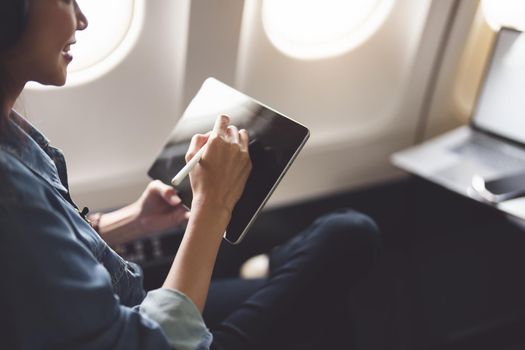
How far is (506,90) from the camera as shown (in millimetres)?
1283

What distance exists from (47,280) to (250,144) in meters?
0.42

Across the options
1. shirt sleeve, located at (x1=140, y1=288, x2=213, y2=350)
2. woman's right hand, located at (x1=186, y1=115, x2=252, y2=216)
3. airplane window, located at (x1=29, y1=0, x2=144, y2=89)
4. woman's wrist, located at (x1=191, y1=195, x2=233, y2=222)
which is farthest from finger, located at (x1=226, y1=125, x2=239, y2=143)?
airplane window, located at (x1=29, y1=0, x2=144, y2=89)

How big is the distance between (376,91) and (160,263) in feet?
2.64

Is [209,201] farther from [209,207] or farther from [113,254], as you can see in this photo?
[113,254]

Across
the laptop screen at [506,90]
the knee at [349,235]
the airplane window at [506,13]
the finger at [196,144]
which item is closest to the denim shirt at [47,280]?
the finger at [196,144]

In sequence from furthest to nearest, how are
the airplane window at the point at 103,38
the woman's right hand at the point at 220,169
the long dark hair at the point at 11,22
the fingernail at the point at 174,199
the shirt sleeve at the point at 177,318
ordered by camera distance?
1. the airplane window at the point at 103,38
2. the fingernail at the point at 174,199
3. the woman's right hand at the point at 220,169
4. the shirt sleeve at the point at 177,318
5. the long dark hair at the point at 11,22

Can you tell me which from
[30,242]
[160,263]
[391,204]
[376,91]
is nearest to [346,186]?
[391,204]

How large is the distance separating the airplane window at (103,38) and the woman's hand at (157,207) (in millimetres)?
346

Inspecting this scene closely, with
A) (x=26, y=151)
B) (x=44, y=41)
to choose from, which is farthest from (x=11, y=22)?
(x=26, y=151)

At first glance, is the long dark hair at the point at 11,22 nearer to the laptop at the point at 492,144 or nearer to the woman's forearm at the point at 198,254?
the woman's forearm at the point at 198,254

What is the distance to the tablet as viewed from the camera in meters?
0.83

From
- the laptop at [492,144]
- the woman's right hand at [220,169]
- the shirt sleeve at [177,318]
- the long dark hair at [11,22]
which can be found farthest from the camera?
the laptop at [492,144]

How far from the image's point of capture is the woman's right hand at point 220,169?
2.56 feet

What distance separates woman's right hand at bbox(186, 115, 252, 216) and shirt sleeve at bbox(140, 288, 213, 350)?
0.49 ft
